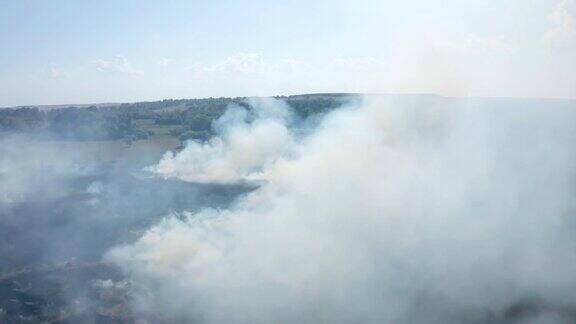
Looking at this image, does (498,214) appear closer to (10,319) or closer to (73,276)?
(73,276)

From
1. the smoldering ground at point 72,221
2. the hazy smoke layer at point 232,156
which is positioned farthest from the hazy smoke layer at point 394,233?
the hazy smoke layer at point 232,156

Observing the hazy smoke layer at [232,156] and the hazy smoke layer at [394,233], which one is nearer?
the hazy smoke layer at [394,233]

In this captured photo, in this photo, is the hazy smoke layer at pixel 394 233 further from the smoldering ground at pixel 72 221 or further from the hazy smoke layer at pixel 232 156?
the hazy smoke layer at pixel 232 156

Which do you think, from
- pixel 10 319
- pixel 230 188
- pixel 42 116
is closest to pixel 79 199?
pixel 230 188

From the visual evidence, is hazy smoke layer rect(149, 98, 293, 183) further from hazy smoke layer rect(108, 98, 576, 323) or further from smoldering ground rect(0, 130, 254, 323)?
hazy smoke layer rect(108, 98, 576, 323)

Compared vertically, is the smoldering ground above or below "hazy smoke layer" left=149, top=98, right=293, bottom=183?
below

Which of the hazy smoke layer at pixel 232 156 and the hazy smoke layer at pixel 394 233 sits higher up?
the hazy smoke layer at pixel 232 156

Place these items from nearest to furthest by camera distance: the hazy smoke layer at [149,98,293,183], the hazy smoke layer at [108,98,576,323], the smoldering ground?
the hazy smoke layer at [108,98,576,323]
the smoldering ground
the hazy smoke layer at [149,98,293,183]

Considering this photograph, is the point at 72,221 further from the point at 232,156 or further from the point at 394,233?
the point at 232,156

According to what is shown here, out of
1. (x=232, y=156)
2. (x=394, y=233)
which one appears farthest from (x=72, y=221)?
(x=232, y=156)

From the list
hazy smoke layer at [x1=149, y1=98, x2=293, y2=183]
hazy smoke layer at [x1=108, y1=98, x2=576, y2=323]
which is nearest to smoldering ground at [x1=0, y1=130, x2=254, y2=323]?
hazy smoke layer at [x1=108, y1=98, x2=576, y2=323]
